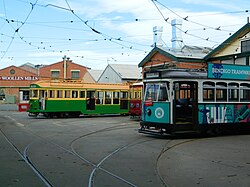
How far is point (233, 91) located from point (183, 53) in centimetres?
1722

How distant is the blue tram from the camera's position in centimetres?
1583

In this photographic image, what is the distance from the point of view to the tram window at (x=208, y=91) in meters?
16.6

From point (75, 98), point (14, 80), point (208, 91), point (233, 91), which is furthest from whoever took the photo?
point (14, 80)

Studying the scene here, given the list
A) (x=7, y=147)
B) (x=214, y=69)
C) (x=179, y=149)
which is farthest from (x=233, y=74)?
(x=7, y=147)

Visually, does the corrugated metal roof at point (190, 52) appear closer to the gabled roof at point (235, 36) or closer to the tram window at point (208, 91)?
the gabled roof at point (235, 36)

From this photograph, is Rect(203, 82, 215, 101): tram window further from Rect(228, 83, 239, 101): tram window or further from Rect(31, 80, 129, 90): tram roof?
Rect(31, 80, 129, 90): tram roof

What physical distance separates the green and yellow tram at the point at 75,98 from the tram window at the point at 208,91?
56.0 feet

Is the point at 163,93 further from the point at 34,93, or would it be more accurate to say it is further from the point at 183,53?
the point at 183,53

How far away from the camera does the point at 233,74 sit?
1759 centimetres

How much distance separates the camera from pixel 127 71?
57750 millimetres

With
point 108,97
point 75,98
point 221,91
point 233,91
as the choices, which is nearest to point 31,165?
point 221,91

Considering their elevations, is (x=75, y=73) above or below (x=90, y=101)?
above

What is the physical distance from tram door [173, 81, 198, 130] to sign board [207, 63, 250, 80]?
1102 mm

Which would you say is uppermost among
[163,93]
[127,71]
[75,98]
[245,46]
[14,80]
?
[127,71]
